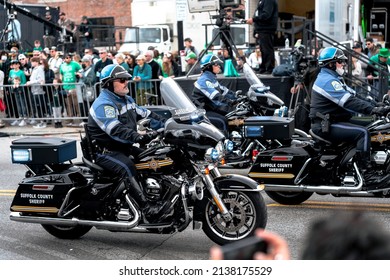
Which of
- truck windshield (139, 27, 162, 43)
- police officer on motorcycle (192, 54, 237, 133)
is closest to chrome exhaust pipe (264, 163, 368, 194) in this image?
police officer on motorcycle (192, 54, 237, 133)

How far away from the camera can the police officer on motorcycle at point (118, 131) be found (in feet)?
22.3

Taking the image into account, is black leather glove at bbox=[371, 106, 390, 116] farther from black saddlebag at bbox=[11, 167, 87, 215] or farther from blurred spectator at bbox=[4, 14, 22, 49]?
blurred spectator at bbox=[4, 14, 22, 49]

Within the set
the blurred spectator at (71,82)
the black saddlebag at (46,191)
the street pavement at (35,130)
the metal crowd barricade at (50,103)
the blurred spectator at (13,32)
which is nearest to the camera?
the black saddlebag at (46,191)

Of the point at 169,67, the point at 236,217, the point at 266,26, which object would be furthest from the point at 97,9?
the point at 236,217

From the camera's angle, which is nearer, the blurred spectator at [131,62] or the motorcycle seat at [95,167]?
the motorcycle seat at [95,167]

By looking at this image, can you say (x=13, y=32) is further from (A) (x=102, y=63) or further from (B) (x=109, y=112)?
(B) (x=109, y=112)

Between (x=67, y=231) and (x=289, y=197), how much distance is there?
2853 millimetres

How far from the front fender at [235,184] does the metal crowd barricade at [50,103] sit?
10.3 metres

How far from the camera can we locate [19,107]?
1777cm

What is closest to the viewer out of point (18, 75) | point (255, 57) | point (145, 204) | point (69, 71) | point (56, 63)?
point (145, 204)

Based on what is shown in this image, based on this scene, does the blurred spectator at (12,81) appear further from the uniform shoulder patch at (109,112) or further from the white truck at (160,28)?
the uniform shoulder patch at (109,112)

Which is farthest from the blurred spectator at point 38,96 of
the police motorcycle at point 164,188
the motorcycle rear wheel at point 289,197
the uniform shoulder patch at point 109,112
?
the uniform shoulder patch at point 109,112

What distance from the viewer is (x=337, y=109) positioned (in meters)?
8.59

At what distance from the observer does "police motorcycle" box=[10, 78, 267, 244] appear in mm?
6656
